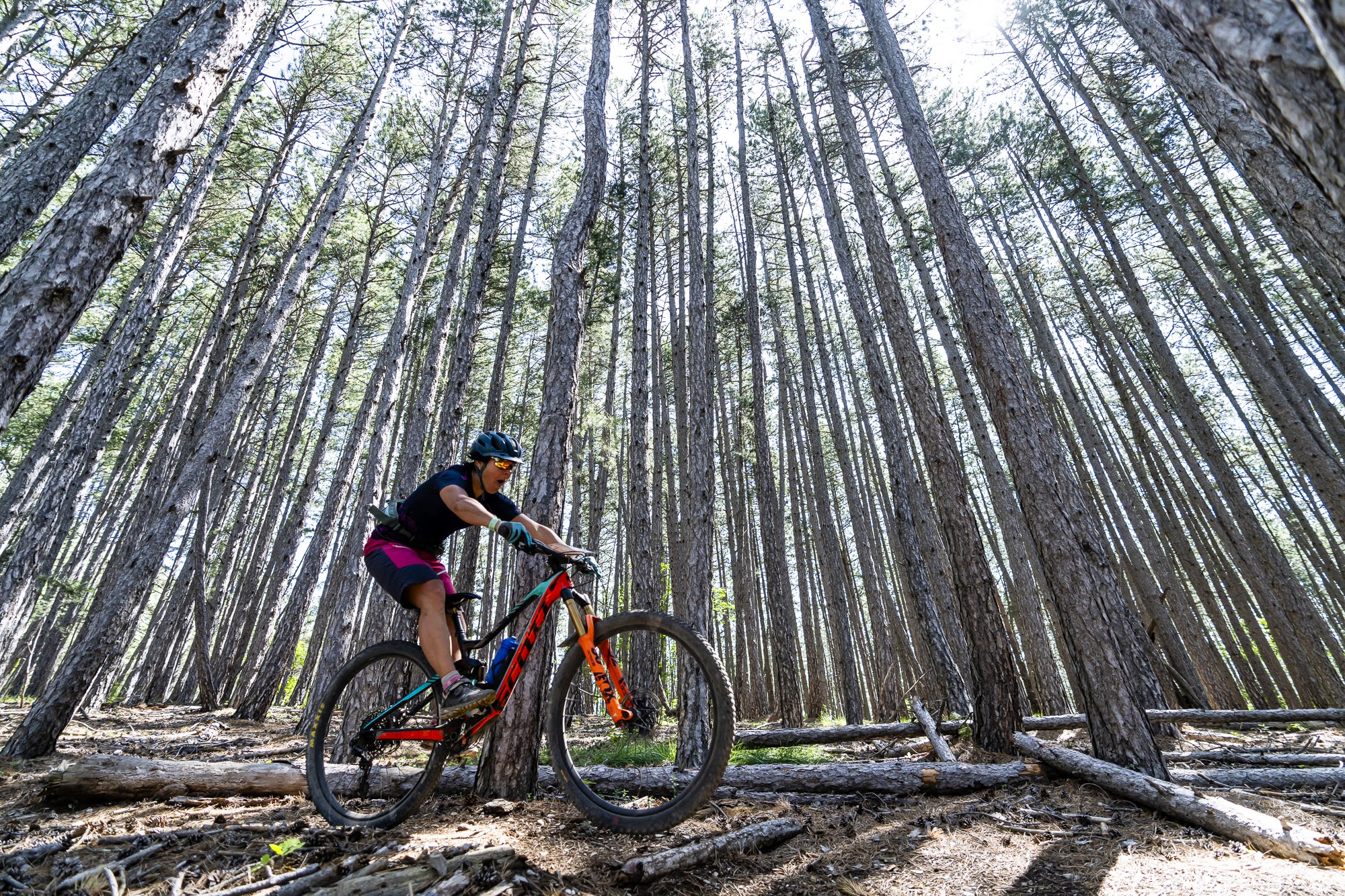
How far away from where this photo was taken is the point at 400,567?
3453 mm

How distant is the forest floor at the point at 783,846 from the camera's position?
93.4 inches

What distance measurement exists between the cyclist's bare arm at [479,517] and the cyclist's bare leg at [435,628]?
0.49m

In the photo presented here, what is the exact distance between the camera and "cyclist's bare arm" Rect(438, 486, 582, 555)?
311cm

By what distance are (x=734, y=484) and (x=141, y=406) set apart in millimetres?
18170

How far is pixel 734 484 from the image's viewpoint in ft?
57.7

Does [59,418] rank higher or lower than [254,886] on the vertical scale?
higher

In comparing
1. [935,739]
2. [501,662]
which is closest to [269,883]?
[501,662]

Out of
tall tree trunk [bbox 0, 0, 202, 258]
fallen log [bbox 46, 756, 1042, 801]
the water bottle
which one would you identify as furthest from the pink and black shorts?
tall tree trunk [bbox 0, 0, 202, 258]

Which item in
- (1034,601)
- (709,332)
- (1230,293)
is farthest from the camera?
(1230,293)

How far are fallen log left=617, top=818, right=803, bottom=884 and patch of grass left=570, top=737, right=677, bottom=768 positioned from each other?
2.23 metres

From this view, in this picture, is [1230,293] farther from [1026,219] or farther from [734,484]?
[734,484]

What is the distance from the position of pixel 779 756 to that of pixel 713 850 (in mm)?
3912

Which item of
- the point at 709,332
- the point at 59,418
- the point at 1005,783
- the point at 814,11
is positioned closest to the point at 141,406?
the point at 59,418

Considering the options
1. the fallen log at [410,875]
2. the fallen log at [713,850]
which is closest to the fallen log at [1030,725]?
the fallen log at [713,850]
